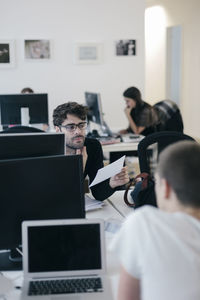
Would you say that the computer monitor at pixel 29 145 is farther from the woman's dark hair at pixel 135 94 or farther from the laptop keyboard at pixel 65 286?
the woman's dark hair at pixel 135 94

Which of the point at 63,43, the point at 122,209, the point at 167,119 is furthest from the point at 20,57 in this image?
the point at 122,209

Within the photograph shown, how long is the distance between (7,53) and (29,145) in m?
4.17

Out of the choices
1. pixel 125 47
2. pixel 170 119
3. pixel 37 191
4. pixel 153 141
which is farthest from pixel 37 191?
pixel 125 47

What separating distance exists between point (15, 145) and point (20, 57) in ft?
13.8

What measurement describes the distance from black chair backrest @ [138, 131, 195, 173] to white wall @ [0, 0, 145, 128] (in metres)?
3.39

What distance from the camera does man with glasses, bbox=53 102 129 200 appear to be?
256 cm

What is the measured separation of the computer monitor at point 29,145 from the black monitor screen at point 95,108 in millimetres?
2745

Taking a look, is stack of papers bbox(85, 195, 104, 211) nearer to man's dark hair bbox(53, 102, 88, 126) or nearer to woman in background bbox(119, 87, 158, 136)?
man's dark hair bbox(53, 102, 88, 126)

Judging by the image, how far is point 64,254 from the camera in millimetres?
1629

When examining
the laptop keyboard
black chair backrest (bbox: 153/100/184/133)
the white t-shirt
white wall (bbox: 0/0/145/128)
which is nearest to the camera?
the white t-shirt

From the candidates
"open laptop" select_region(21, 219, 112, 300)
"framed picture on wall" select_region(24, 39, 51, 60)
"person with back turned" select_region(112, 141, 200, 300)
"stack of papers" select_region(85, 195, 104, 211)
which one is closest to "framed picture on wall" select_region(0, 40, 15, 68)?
"framed picture on wall" select_region(24, 39, 51, 60)

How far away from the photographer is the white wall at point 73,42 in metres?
5.86

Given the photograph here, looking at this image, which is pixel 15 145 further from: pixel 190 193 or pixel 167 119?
pixel 167 119

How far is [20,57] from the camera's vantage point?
5945 mm
